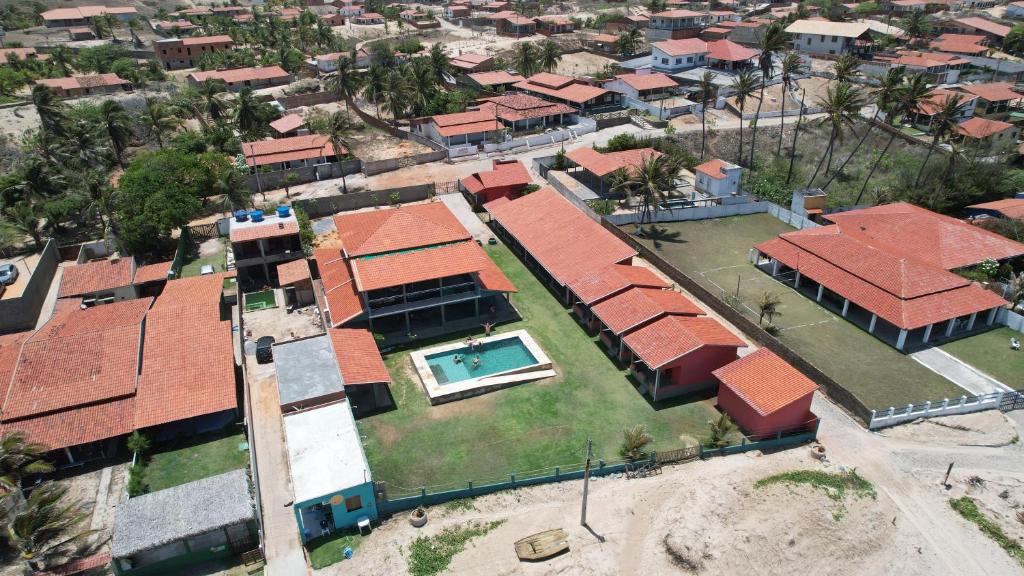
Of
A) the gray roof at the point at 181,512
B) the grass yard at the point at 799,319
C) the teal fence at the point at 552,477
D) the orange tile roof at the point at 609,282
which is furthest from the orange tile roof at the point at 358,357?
the grass yard at the point at 799,319

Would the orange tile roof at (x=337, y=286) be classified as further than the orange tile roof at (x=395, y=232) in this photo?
No

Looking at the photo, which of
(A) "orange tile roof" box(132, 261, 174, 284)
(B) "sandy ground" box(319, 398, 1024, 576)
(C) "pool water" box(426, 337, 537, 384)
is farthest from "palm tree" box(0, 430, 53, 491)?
(C) "pool water" box(426, 337, 537, 384)

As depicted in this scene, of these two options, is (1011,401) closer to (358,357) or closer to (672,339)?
(672,339)

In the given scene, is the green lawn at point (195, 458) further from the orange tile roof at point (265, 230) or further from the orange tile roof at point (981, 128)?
the orange tile roof at point (981, 128)

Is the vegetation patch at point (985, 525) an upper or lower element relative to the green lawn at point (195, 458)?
lower

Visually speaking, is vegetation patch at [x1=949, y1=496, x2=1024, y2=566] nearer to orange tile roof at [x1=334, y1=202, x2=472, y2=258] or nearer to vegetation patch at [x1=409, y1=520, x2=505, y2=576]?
vegetation patch at [x1=409, y1=520, x2=505, y2=576]

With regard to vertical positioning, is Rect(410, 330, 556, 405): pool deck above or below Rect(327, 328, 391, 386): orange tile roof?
below

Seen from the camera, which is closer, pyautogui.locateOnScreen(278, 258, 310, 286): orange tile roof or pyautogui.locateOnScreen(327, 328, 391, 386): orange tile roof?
pyautogui.locateOnScreen(327, 328, 391, 386): orange tile roof
